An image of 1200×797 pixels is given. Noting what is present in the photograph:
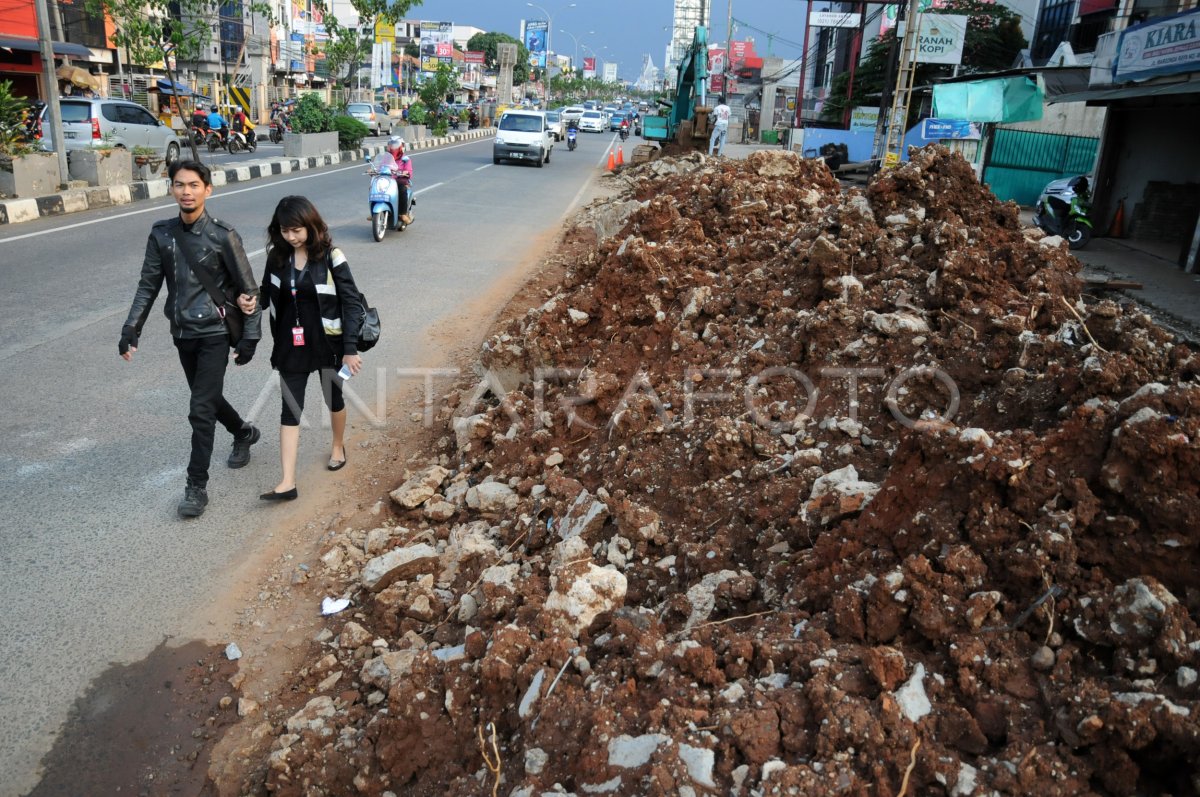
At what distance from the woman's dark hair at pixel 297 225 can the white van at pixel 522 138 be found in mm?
23175

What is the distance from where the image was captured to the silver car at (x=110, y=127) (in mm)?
20156

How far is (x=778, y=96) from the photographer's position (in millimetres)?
59750

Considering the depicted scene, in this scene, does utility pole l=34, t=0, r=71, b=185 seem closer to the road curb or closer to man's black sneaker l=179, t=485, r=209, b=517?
the road curb

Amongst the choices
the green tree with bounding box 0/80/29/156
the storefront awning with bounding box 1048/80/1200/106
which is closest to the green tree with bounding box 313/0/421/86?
the green tree with bounding box 0/80/29/156

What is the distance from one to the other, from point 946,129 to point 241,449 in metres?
15.8

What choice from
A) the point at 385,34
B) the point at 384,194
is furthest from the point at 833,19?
the point at 384,194

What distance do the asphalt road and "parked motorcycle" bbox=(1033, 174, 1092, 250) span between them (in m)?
9.03

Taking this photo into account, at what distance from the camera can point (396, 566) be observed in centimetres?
379

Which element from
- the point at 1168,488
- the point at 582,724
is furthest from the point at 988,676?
the point at 582,724

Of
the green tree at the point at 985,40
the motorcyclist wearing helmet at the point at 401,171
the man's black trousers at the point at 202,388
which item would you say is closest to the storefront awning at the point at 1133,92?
the motorcyclist wearing helmet at the point at 401,171

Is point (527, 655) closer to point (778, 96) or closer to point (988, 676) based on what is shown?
point (988, 676)

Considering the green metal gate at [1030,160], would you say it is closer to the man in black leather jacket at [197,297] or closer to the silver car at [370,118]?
the man in black leather jacket at [197,297]

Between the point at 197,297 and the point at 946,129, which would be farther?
the point at 946,129

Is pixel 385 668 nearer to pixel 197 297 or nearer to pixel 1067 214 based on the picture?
pixel 197 297
